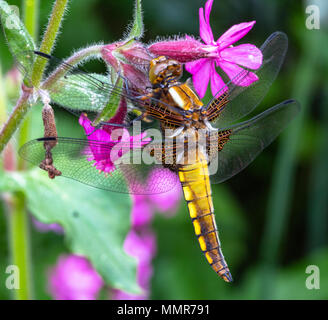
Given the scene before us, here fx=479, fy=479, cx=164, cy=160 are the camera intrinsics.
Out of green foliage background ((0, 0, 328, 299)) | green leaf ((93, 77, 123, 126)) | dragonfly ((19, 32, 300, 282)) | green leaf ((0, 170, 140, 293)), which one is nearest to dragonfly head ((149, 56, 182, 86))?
dragonfly ((19, 32, 300, 282))

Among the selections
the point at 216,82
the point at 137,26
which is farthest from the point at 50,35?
the point at 216,82

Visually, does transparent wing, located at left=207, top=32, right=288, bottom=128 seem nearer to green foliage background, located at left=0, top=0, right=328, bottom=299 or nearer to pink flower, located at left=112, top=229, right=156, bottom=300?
green foliage background, located at left=0, top=0, right=328, bottom=299

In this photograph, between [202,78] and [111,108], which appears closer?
[111,108]

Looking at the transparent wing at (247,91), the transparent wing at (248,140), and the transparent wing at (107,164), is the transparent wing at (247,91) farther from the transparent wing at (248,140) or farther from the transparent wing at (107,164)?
the transparent wing at (107,164)

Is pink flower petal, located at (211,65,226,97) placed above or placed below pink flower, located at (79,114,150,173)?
above

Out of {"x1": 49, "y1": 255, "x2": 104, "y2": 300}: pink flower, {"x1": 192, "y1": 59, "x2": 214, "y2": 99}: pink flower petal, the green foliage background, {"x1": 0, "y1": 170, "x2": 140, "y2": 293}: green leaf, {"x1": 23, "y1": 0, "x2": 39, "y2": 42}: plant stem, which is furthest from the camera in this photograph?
the green foliage background

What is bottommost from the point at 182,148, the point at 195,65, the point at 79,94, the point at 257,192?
the point at 182,148

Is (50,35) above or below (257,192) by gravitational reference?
below

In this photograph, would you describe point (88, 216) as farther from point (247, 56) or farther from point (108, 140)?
point (247, 56)
